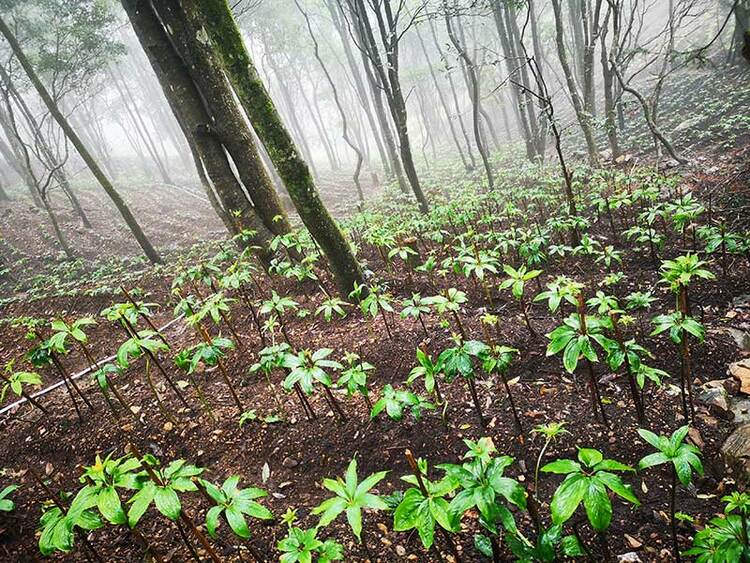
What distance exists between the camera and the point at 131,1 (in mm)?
5820

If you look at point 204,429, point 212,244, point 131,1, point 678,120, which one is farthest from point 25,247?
point 678,120

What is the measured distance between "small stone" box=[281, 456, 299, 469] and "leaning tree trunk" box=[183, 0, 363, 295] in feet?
7.33

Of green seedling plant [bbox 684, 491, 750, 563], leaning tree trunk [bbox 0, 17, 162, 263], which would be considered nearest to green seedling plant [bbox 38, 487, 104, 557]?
green seedling plant [bbox 684, 491, 750, 563]

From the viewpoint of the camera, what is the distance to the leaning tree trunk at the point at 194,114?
575 cm

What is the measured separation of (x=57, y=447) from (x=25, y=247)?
1446 cm

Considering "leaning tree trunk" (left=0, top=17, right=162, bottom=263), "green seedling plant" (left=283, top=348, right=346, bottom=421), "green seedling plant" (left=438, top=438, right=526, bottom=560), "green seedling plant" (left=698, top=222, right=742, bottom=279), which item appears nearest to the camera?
"green seedling plant" (left=438, top=438, right=526, bottom=560)

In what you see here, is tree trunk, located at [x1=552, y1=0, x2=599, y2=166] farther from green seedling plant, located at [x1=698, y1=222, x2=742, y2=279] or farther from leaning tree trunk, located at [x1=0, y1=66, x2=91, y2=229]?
leaning tree trunk, located at [x1=0, y1=66, x2=91, y2=229]

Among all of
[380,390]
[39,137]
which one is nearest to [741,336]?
[380,390]

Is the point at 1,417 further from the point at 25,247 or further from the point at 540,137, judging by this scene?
the point at 540,137

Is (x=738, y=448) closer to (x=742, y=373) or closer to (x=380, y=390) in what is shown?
(x=742, y=373)

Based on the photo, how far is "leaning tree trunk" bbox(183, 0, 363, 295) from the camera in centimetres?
368

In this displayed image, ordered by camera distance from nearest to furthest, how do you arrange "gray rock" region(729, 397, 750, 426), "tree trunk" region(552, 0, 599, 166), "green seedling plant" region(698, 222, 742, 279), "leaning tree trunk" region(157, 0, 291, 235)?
1. "gray rock" region(729, 397, 750, 426)
2. "green seedling plant" region(698, 222, 742, 279)
3. "leaning tree trunk" region(157, 0, 291, 235)
4. "tree trunk" region(552, 0, 599, 166)

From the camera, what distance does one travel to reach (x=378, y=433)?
2.86 meters

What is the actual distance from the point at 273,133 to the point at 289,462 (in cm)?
317
